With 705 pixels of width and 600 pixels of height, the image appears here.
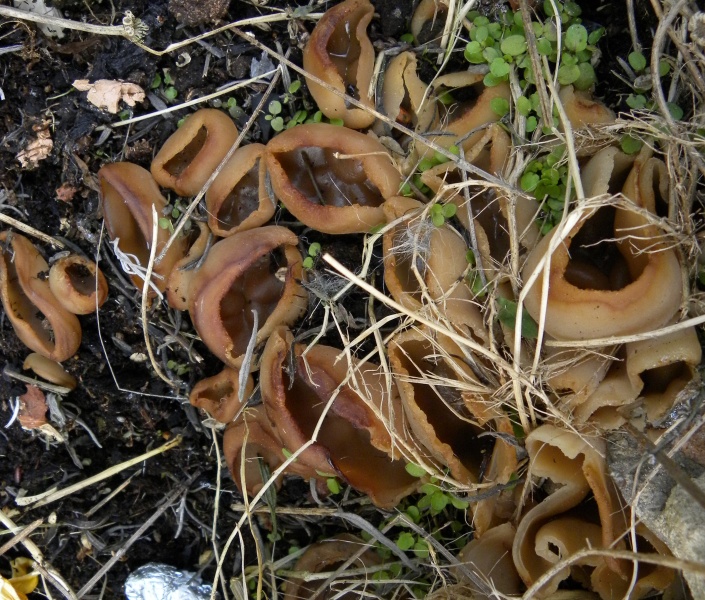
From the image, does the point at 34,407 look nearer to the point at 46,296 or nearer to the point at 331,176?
the point at 46,296

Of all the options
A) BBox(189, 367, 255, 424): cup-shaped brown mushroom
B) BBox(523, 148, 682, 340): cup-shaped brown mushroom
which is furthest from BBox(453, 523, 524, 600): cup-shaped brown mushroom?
BBox(189, 367, 255, 424): cup-shaped brown mushroom

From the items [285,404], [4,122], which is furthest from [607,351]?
[4,122]

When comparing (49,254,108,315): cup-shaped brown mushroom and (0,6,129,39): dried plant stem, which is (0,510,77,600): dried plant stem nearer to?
(49,254,108,315): cup-shaped brown mushroom

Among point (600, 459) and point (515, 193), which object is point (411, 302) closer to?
point (515, 193)

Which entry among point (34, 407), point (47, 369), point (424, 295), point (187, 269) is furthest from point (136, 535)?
point (424, 295)

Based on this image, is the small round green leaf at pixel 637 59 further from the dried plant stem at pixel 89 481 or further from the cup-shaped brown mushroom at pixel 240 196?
the dried plant stem at pixel 89 481

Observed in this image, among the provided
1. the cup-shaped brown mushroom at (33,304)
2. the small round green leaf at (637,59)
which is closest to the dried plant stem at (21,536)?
the cup-shaped brown mushroom at (33,304)
